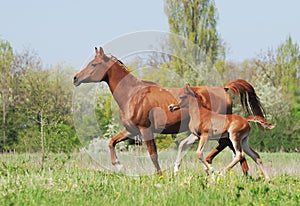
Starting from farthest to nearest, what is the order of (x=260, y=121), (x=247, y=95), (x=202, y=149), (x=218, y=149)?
(x=247, y=95) → (x=218, y=149) → (x=260, y=121) → (x=202, y=149)

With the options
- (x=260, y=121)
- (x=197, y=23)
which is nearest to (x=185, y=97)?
(x=260, y=121)

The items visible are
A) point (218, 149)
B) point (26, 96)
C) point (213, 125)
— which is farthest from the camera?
point (26, 96)

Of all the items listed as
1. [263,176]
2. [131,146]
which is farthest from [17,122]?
[263,176]

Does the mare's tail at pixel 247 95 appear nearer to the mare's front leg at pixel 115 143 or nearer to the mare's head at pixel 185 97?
the mare's head at pixel 185 97

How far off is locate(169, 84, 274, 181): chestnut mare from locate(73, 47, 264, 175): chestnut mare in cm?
21

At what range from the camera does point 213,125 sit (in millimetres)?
9094

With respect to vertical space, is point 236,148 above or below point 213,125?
below

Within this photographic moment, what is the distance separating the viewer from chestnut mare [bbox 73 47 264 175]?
9352mm

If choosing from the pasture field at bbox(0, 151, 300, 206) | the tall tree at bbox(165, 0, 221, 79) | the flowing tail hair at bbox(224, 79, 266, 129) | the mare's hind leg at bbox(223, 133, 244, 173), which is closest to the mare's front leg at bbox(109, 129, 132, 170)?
the pasture field at bbox(0, 151, 300, 206)

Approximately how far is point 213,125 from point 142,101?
1247mm

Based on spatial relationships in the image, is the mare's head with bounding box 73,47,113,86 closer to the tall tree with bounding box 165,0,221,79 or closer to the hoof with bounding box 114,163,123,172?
the hoof with bounding box 114,163,123,172

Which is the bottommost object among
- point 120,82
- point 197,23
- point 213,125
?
point 213,125

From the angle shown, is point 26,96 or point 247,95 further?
point 26,96

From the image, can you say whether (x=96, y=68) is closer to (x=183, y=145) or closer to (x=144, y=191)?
(x=183, y=145)
